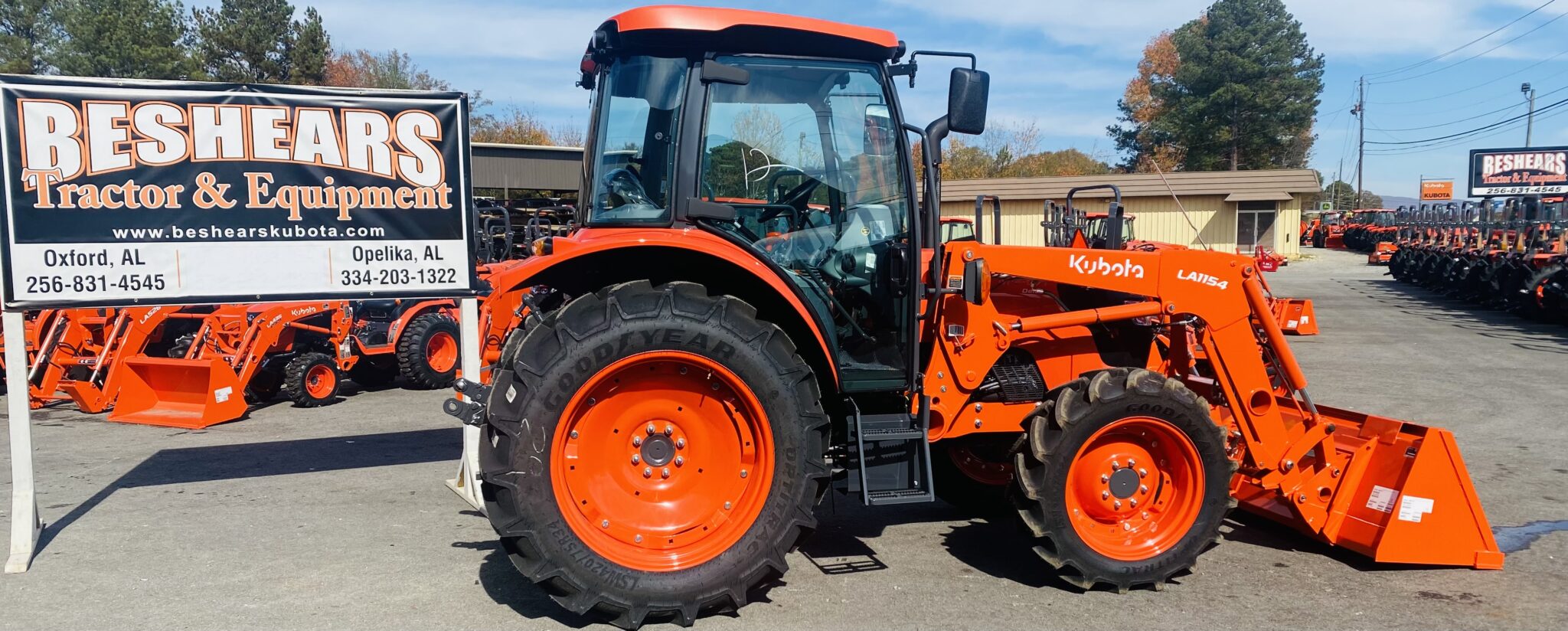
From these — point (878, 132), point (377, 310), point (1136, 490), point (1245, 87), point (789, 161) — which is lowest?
point (1136, 490)

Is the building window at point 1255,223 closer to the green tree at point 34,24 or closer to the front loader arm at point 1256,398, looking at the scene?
the front loader arm at point 1256,398

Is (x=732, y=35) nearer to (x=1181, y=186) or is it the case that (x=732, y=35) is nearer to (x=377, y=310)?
(x=377, y=310)

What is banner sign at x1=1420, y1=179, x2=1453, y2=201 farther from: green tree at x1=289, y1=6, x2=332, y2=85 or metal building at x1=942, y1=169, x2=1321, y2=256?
green tree at x1=289, y1=6, x2=332, y2=85

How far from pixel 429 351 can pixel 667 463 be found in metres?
7.53

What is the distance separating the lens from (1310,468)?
16.2ft

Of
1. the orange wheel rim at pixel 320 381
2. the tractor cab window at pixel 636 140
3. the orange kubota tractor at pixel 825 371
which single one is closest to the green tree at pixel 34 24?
the orange wheel rim at pixel 320 381

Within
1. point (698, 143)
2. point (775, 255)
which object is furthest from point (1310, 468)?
point (698, 143)

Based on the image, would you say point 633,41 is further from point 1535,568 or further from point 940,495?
point 1535,568

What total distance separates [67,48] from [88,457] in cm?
3809

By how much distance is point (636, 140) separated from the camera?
4535mm

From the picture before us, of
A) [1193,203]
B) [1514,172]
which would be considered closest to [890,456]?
[1193,203]

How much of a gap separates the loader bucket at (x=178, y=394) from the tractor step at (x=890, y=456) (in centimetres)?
686

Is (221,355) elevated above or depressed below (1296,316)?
below

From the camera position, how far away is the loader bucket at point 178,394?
8.89 m
